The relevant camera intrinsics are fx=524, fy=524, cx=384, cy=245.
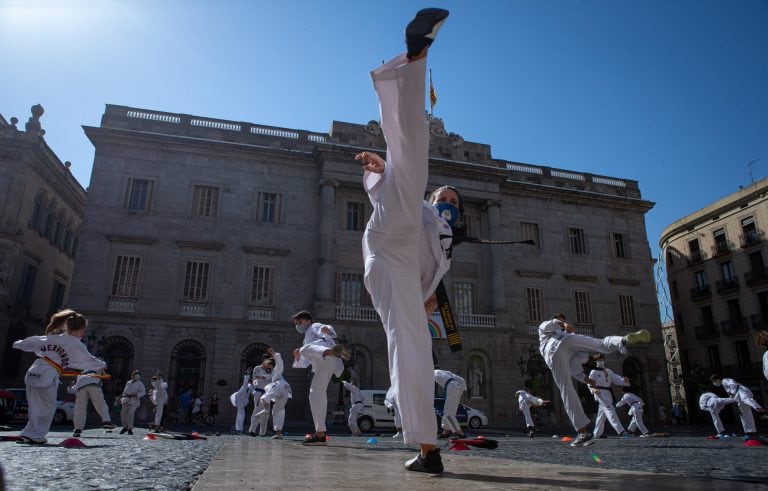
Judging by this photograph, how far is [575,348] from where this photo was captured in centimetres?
755

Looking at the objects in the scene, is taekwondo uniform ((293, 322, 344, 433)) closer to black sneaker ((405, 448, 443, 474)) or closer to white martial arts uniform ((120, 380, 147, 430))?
black sneaker ((405, 448, 443, 474))

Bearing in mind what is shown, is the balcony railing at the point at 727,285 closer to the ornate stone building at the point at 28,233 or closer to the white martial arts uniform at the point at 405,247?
the white martial arts uniform at the point at 405,247

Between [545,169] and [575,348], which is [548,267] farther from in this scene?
[575,348]

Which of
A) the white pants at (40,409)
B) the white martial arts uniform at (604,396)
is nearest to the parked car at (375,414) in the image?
the white martial arts uniform at (604,396)

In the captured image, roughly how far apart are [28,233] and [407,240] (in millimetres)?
29165

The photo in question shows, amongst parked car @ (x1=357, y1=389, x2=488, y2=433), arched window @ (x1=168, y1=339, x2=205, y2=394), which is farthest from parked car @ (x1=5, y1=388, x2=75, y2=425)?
parked car @ (x1=357, y1=389, x2=488, y2=433)

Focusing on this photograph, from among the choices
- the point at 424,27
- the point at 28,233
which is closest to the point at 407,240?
the point at 424,27

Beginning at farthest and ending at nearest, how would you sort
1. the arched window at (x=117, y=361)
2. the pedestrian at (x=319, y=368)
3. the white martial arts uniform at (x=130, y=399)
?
the arched window at (x=117, y=361), the white martial arts uniform at (x=130, y=399), the pedestrian at (x=319, y=368)

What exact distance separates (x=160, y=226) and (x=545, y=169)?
861 inches

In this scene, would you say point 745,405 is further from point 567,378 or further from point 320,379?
point 320,379

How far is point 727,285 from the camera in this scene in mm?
34062

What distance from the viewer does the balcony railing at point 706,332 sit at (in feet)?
114

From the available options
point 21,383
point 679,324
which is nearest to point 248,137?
point 21,383

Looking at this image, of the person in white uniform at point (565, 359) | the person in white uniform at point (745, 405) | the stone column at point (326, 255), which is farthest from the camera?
the stone column at point (326, 255)
